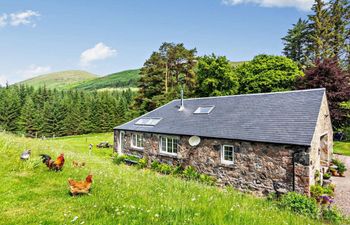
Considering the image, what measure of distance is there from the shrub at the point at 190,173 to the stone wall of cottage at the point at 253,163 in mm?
358

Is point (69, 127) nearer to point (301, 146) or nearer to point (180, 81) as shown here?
point (180, 81)

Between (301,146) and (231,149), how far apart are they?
4.34 metres

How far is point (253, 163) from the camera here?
1335cm

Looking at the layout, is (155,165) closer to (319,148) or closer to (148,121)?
(148,121)

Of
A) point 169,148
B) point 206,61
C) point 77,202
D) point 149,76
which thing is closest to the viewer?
point 77,202

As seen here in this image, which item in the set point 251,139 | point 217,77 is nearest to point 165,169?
point 251,139

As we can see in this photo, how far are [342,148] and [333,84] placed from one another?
8.19 meters

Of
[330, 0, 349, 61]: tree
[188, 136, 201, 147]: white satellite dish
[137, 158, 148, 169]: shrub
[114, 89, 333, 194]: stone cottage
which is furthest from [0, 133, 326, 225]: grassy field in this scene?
[330, 0, 349, 61]: tree

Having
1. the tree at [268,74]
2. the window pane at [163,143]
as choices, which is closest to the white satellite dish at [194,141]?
the window pane at [163,143]

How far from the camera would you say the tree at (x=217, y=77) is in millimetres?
35125

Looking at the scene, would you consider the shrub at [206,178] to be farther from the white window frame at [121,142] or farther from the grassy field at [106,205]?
the white window frame at [121,142]

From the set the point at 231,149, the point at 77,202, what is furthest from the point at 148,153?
the point at 77,202

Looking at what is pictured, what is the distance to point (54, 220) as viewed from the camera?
4242 mm

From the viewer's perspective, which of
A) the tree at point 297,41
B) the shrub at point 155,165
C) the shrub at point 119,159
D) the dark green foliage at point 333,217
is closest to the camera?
the dark green foliage at point 333,217
